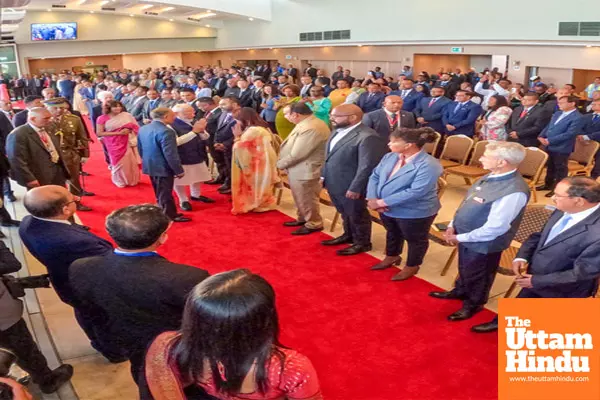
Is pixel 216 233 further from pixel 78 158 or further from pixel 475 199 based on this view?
pixel 475 199

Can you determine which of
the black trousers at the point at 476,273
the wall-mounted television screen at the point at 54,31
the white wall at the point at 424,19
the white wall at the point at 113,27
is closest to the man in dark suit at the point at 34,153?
the black trousers at the point at 476,273

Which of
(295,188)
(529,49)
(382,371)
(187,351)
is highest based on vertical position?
(529,49)

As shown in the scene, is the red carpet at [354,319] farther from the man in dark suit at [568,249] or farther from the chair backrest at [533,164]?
the chair backrest at [533,164]

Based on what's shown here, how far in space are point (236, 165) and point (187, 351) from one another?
16.2ft

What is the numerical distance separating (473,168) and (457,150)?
1.63ft

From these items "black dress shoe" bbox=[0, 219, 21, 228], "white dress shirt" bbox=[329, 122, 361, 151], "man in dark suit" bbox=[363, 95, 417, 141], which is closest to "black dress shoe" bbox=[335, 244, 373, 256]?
"white dress shirt" bbox=[329, 122, 361, 151]

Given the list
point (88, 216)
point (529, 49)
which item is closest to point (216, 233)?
point (88, 216)

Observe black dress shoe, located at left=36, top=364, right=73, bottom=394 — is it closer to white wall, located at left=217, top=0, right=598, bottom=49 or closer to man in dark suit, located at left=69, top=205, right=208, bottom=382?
man in dark suit, located at left=69, top=205, right=208, bottom=382

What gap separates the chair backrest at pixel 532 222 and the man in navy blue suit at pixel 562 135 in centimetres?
248

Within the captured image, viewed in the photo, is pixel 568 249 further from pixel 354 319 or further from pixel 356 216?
pixel 356 216

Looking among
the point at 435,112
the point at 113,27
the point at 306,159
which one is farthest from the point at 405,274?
the point at 113,27

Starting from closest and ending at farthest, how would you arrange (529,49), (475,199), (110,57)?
(475,199) → (529,49) → (110,57)

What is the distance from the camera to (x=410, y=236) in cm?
433

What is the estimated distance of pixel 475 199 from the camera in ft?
11.6
